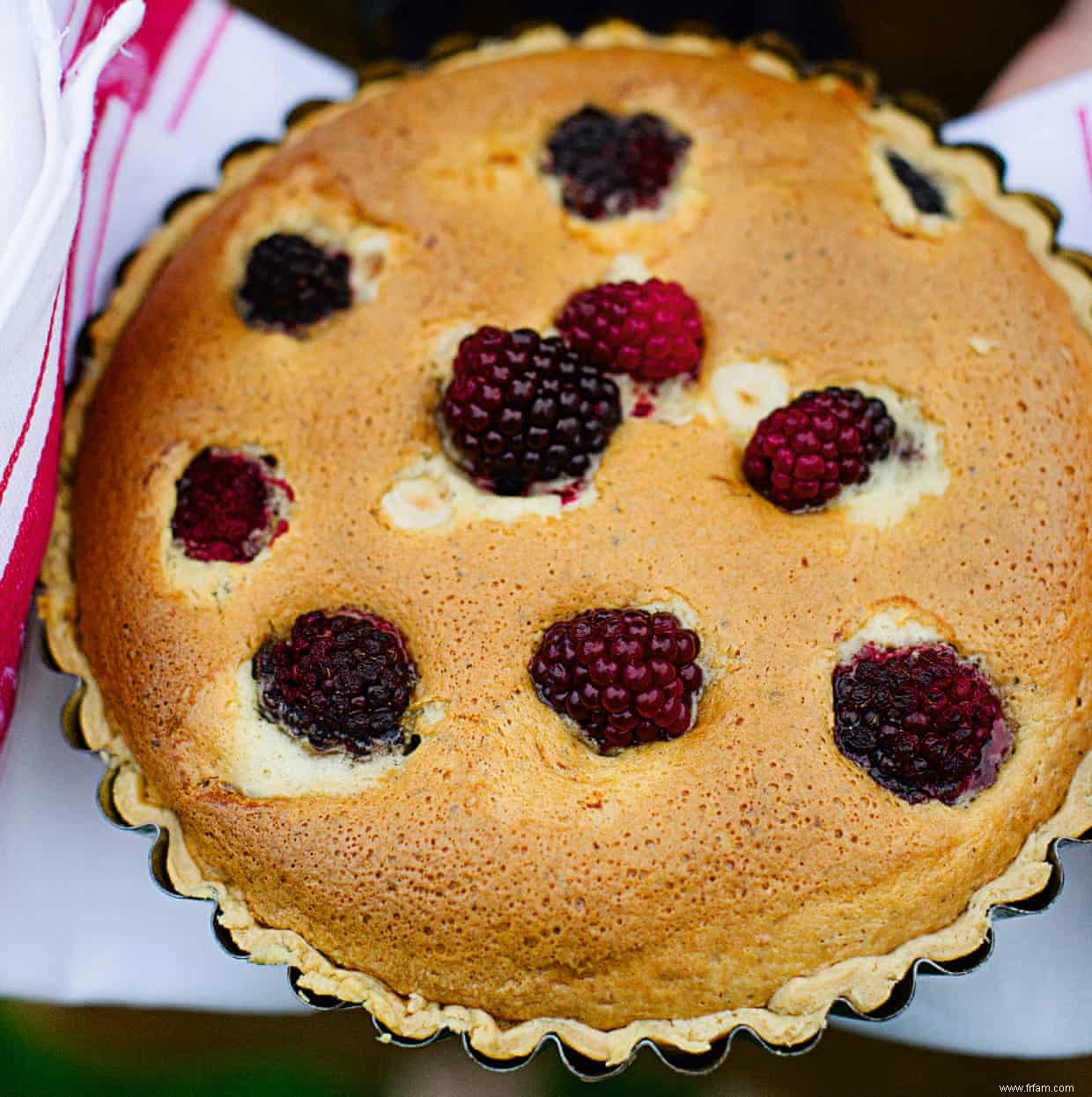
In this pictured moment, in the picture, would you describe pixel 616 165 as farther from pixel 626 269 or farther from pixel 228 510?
pixel 228 510

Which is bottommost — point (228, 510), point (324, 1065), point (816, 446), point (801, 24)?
point (324, 1065)

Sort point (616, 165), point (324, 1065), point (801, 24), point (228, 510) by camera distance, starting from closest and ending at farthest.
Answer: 1. point (228, 510)
2. point (616, 165)
3. point (324, 1065)
4. point (801, 24)

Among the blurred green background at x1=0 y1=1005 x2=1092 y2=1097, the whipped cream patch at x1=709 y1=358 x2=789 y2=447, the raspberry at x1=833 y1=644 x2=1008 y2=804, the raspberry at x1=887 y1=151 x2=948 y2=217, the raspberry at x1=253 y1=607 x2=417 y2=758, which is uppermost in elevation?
the raspberry at x1=887 y1=151 x2=948 y2=217

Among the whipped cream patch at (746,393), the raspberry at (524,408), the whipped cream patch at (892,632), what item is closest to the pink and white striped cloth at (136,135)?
the raspberry at (524,408)

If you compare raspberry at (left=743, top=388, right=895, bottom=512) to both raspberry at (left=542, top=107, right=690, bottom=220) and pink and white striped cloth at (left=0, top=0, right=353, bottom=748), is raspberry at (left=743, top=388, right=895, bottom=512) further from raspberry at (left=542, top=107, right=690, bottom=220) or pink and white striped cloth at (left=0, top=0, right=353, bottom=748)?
pink and white striped cloth at (left=0, top=0, right=353, bottom=748)

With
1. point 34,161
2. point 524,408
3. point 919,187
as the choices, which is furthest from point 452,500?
point 919,187

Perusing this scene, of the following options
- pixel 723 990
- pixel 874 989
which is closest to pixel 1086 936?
pixel 874 989

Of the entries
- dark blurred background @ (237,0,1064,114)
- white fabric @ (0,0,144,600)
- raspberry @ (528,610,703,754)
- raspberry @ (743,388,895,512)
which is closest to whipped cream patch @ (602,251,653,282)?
raspberry @ (743,388,895,512)
